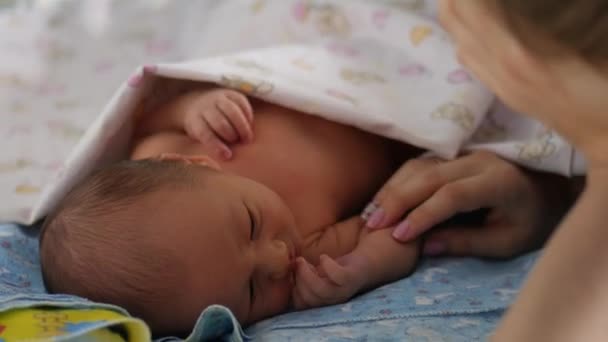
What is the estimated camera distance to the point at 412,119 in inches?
44.5

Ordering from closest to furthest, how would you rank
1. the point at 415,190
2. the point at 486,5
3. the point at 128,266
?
the point at 486,5 → the point at 128,266 → the point at 415,190

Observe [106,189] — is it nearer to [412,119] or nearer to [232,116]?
[232,116]

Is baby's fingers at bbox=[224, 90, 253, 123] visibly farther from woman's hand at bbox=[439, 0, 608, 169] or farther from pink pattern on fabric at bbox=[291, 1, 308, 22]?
woman's hand at bbox=[439, 0, 608, 169]

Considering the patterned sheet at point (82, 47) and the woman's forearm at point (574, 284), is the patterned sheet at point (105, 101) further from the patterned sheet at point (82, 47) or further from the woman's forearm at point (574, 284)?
the woman's forearm at point (574, 284)

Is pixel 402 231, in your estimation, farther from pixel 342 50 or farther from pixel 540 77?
pixel 540 77

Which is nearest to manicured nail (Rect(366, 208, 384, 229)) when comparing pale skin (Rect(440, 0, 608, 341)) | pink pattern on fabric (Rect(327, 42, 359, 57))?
pink pattern on fabric (Rect(327, 42, 359, 57))

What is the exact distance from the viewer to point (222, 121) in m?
1.08

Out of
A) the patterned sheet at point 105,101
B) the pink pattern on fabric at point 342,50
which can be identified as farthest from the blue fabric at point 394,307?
the pink pattern on fabric at point 342,50

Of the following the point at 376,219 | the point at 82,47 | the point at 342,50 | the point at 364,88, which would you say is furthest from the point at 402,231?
the point at 82,47

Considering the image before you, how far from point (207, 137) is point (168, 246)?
9.9 inches

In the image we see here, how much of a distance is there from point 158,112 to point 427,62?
407mm

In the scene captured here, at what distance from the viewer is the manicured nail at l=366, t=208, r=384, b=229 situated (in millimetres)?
1027

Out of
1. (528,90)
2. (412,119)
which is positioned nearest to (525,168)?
(412,119)

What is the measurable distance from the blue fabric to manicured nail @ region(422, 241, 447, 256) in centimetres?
2
